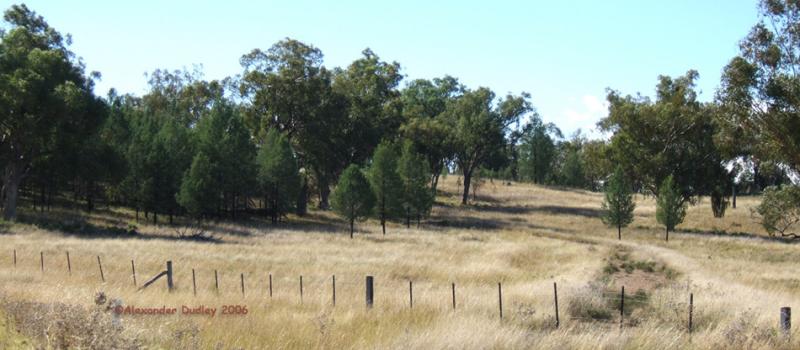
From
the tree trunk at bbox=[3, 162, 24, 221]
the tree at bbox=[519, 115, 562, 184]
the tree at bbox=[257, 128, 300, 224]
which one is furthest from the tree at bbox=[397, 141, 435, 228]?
the tree at bbox=[519, 115, 562, 184]

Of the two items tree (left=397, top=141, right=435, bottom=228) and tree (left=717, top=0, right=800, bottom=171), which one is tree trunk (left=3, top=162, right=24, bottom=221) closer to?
tree (left=397, top=141, right=435, bottom=228)

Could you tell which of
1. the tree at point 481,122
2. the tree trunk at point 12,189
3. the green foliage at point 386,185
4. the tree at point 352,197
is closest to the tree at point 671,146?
the tree at point 481,122

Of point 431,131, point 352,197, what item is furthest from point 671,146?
point 352,197

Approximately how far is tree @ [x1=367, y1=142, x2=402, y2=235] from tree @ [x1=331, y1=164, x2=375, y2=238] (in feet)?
12.1

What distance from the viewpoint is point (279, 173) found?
198 feet

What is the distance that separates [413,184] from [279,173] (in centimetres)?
1152

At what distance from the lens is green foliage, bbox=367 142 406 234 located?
5669 centimetres

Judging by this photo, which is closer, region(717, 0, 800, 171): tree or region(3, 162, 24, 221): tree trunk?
region(717, 0, 800, 171): tree

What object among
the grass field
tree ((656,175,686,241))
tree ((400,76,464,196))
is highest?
tree ((400,76,464,196))

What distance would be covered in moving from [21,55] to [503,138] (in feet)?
172

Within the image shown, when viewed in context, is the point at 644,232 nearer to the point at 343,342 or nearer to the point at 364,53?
the point at 364,53

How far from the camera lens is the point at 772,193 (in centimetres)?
4694

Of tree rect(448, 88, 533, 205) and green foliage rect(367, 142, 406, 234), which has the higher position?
tree rect(448, 88, 533, 205)

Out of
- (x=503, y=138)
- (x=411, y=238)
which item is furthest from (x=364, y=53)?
(x=411, y=238)
